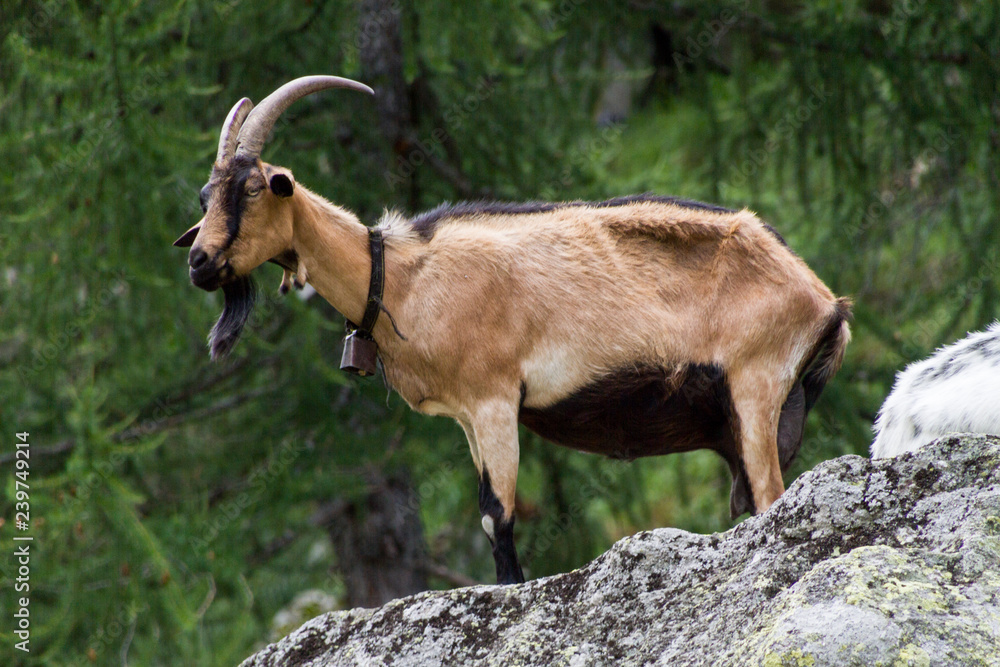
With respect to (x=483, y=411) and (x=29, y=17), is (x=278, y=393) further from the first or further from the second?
(x=483, y=411)

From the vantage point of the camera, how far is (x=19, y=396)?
24.1ft

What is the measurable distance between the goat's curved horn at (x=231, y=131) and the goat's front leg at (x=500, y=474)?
47.3 inches

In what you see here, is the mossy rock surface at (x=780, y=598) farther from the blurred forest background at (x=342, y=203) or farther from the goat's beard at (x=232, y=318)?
the blurred forest background at (x=342, y=203)

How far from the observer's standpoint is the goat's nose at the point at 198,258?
3350 mm

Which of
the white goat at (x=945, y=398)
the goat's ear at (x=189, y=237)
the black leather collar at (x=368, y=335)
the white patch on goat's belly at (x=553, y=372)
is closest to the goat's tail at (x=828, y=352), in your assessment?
the white goat at (x=945, y=398)

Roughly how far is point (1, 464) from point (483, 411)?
5.39 metres

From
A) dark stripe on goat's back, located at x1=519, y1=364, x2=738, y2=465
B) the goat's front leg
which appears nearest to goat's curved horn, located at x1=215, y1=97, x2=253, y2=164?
the goat's front leg

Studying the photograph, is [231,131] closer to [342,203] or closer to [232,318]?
[232,318]

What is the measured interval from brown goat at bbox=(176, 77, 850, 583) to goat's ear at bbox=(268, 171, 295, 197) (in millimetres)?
61

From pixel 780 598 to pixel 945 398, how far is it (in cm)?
137

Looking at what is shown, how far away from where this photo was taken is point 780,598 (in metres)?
2.64

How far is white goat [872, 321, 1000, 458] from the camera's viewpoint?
348 cm

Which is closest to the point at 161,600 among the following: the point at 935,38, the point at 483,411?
the point at 483,411

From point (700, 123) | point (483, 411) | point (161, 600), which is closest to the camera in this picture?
point (483, 411)
